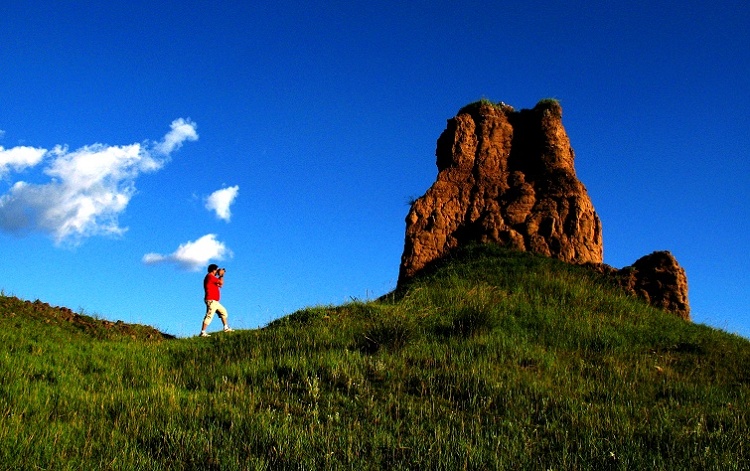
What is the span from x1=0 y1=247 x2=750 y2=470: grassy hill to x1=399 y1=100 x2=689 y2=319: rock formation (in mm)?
3123

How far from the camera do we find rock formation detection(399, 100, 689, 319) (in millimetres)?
22750

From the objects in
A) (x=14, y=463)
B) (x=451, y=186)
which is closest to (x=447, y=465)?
(x=14, y=463)

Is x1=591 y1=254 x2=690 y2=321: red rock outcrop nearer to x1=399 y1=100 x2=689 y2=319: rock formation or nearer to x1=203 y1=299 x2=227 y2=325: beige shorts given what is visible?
x1=399 y1=100 x2=689 y2=319: rock formation

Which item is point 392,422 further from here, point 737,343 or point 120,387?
point 737,343

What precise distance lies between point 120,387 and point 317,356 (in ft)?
13.4

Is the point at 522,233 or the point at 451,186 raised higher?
the point at 451,186

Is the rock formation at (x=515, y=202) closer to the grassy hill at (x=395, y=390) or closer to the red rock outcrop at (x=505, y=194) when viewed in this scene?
the red rock outcrop at (x=505, y=194)

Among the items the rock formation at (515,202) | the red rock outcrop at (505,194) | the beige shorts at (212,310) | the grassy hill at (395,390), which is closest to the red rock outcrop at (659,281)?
the rock formation at (515,202)

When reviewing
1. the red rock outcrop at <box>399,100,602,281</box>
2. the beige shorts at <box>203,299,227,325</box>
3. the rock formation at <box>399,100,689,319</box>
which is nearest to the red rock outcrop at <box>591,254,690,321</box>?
the rock formation at <box>399,100,689,319</box>

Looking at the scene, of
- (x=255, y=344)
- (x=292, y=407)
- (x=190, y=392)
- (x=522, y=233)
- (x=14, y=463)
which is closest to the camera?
(x=14, y=463)

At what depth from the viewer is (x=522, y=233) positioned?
25.1 m

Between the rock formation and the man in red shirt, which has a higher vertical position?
the rock formation

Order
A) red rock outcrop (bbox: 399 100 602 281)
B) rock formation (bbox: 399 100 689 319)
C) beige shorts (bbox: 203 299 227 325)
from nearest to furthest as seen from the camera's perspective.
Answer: beige shorts (bbox: 203 299 227 325) < rock formation (bbox: 399 100 689 319) < red rock outcrop (bbox: 399 100 602 281)

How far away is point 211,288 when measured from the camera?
2027 centimetres
